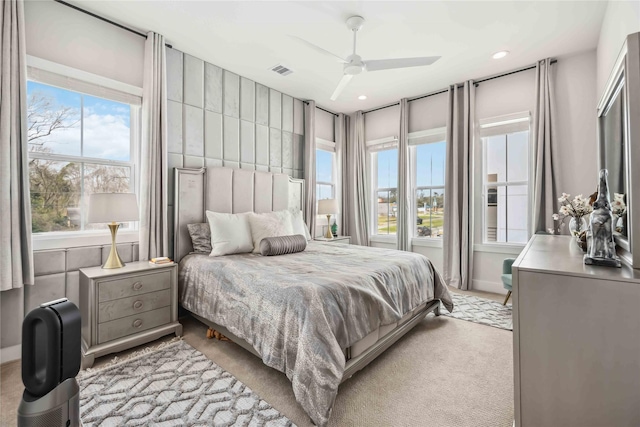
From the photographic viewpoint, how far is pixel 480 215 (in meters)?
4.20

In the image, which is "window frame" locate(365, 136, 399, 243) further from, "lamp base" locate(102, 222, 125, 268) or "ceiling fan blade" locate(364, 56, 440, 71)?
"lamp base" locate(102, 222, 125, 268)

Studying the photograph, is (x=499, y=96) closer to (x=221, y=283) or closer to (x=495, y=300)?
(x=495, y=300)

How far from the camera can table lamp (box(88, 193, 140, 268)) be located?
89.9 inches

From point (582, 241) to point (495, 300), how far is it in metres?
2.14

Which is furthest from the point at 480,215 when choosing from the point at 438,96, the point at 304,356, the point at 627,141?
the point at 304,356

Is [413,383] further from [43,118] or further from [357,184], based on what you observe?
[357,184]

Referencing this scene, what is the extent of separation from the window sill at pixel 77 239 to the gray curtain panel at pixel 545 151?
458 centimetres

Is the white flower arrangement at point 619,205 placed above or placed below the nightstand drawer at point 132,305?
above

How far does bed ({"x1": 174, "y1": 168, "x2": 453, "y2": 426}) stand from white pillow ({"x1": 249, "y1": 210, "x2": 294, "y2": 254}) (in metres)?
0.25

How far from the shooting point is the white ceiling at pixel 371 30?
101 inches

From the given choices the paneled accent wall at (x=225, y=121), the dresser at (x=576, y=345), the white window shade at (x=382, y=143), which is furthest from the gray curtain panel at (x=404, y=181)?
the dresser at (x=576, y=345)

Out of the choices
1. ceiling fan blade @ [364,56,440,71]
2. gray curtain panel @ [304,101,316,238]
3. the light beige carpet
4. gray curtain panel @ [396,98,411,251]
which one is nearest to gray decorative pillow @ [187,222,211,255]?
the light beige carpet

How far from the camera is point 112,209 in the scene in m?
2.33

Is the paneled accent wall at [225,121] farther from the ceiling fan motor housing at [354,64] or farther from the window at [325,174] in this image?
the ceiling fan motor housing at [354,64]
